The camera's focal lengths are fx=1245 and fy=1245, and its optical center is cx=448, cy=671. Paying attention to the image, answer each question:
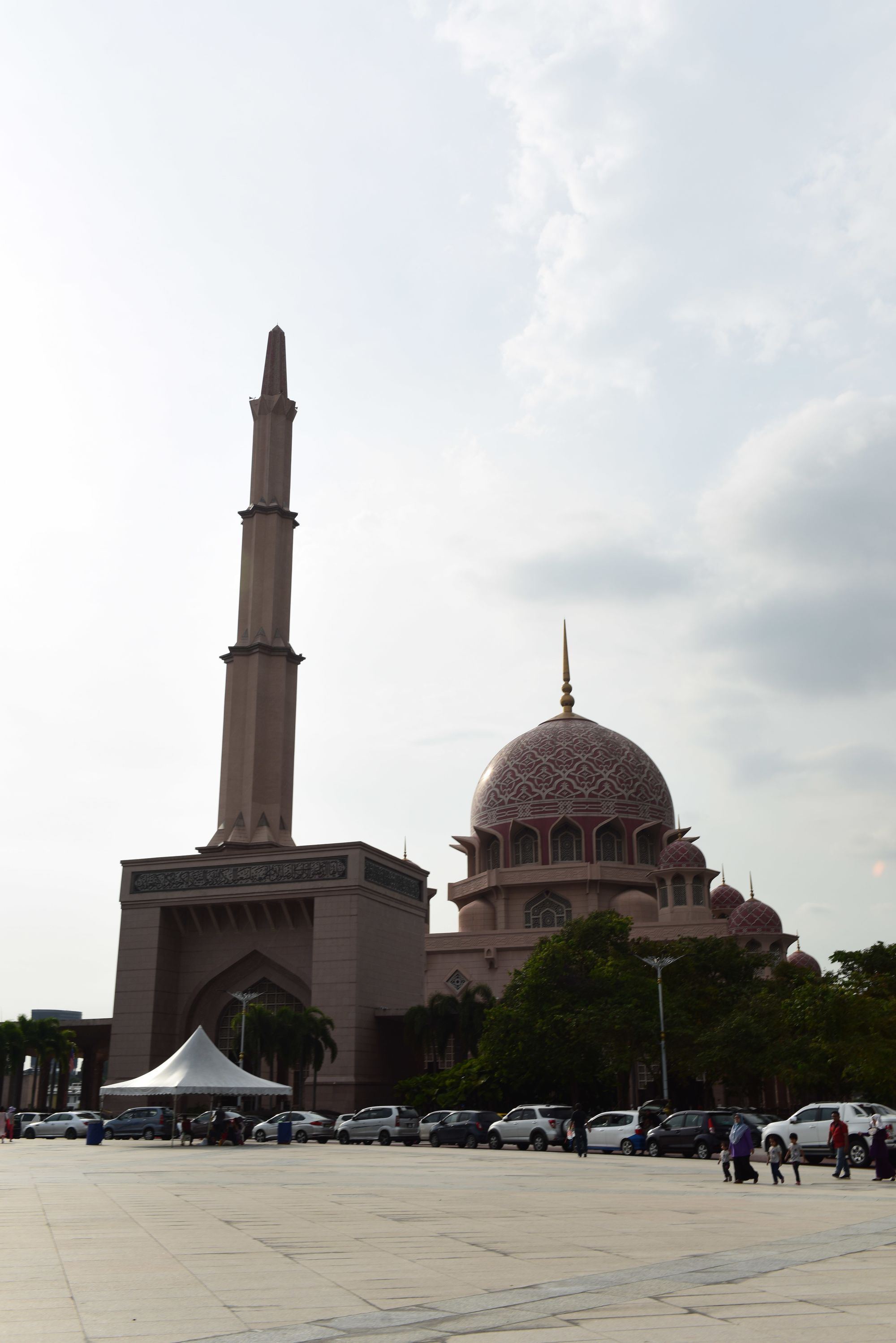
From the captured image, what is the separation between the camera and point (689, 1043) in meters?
38.9

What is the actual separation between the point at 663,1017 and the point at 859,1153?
14.1 metres

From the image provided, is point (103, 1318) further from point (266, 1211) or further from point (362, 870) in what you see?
point (362, 870)

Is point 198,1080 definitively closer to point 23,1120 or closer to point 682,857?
point 23,1120

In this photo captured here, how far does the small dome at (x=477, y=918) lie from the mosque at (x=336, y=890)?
84 millimetres

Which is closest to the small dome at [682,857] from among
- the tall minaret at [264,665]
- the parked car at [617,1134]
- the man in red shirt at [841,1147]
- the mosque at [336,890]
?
the mosque at [336,890]

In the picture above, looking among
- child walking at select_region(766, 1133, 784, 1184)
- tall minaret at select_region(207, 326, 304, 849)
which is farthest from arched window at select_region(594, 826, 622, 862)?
child walking at select_region(766, 1133, 784, 1184)

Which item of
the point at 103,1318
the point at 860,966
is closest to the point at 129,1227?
the point at 103,1318

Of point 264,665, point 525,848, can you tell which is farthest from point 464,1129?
point 525,848

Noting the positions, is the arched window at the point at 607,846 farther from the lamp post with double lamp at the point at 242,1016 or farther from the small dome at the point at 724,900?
the lamp post with double lamp at the point at 242,1016

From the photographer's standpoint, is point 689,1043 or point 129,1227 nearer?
point 129,1227

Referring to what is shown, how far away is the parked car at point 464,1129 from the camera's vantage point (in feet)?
112

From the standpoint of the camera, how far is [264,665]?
54.2 metres

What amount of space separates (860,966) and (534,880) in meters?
28.0

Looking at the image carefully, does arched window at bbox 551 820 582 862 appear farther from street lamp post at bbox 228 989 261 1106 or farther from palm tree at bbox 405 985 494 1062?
palm tree at bbox 405 985 494 1062
